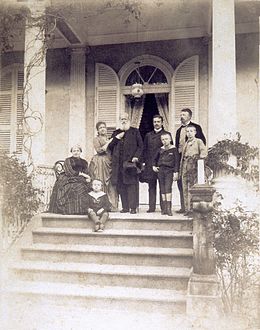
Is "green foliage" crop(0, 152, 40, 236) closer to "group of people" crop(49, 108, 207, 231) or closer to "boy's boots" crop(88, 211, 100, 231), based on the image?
"group of people" crop(49, 108, 207, 231)

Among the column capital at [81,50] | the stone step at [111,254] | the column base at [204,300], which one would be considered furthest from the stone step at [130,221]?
the column capital at [81,50]

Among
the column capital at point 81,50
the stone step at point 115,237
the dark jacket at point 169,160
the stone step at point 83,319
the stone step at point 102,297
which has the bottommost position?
the stone step at point 83,319

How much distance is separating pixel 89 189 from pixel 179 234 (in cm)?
152

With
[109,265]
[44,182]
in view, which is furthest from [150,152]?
[109,265]

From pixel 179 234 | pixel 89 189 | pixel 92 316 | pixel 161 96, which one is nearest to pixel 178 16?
pixel 161 96

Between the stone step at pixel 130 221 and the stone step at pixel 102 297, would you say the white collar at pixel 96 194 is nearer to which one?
the stone step at pixel 130 221

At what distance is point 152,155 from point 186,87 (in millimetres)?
2332

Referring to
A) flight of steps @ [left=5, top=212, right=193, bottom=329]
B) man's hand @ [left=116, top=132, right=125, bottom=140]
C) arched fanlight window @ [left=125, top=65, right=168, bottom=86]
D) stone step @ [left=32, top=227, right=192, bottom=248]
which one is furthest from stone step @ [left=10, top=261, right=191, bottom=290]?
arched fanlight window @ [left=125, top=65, right=168, bottom=86]

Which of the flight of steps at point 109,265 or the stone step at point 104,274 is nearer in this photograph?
the flight of steps at point 109,265

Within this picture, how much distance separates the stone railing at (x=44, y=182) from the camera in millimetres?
5996

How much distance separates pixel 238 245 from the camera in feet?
13.9

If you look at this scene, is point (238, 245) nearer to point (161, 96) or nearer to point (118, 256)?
point (118, 256)

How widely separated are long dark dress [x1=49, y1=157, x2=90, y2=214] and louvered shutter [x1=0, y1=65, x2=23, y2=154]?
2545 mm

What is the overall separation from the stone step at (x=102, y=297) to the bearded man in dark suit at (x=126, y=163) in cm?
145
